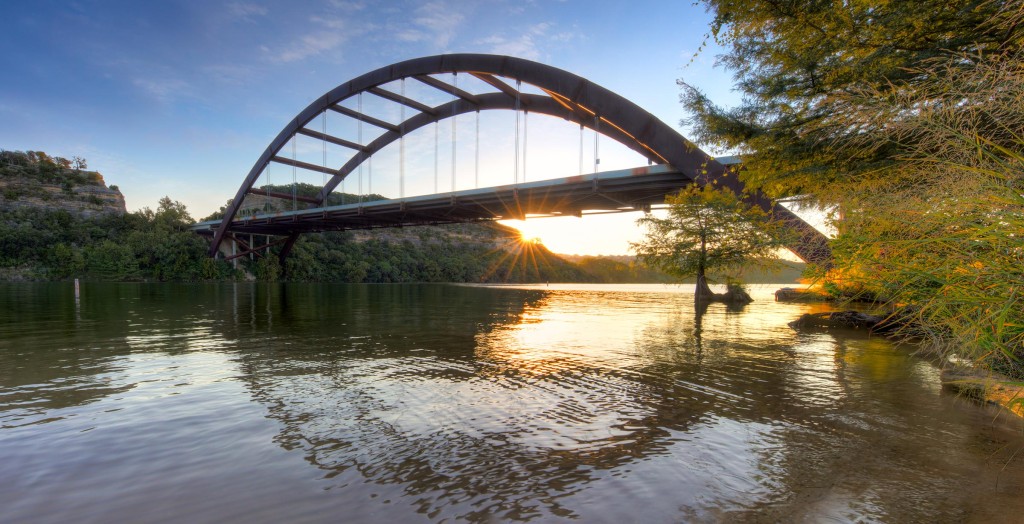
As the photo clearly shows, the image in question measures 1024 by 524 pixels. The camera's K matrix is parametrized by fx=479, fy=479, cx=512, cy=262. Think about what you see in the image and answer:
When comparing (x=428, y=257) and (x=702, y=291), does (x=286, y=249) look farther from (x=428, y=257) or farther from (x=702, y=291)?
(x=702, y=291)

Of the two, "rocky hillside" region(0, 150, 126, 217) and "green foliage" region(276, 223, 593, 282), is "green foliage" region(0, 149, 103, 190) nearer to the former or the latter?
"rocky hillside" region(0, 150, 126, 217)

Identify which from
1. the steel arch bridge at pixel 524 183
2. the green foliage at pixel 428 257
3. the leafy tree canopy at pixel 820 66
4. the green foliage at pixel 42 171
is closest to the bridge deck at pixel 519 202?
the steel arch bridge at pixel 524 183

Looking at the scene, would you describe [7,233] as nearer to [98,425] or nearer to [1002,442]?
[98,425]

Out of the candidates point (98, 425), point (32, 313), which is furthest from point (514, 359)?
point (32, 313)

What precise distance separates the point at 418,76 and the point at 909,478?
36508 millimetres

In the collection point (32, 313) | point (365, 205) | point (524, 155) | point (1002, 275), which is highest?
point (524, 155)

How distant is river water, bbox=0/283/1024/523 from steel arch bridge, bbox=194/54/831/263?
9722mm

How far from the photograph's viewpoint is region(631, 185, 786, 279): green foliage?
2673cm

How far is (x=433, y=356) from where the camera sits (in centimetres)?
838

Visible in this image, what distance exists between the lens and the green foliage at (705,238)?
2673cm

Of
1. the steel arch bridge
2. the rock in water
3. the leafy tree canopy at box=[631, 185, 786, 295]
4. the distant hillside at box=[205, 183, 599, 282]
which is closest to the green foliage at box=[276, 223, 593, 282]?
the distant hillside at box=[205, 183, 599, 282]

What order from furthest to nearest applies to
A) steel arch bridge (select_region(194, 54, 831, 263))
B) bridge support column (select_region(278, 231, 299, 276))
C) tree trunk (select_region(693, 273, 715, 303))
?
bridge support column (select_region(278, 231, 299, 276))
tree trunk (select_region(693, 273, 715, 303))
steel arch bridge (select_region(194, 54, 831, 263))

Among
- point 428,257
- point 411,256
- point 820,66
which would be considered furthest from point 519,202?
point 428,257

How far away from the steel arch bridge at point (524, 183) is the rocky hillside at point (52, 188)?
45.3 m
